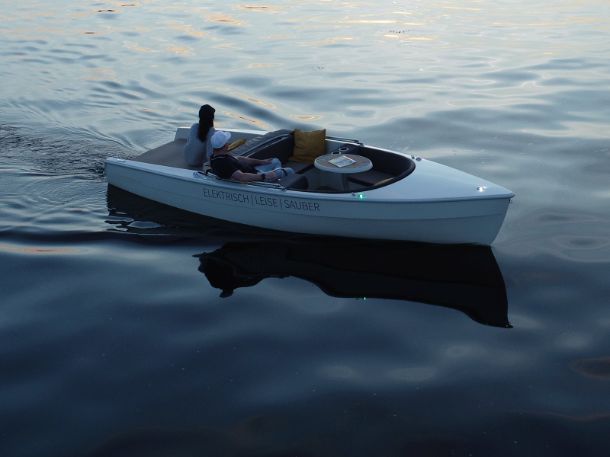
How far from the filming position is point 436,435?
7.19 meters

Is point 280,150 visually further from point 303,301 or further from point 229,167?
point 303,301

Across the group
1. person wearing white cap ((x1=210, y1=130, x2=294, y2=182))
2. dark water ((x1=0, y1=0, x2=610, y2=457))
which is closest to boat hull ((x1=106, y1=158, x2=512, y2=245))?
person wearing white cap ((x1=210, y1=130, x2=294, y2=182))

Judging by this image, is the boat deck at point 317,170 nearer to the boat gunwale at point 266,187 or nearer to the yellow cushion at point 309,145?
the yellow cushion at point 309,145

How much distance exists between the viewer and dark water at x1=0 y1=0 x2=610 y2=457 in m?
7.40

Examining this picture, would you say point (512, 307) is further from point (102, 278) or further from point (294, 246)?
point (102, 278)

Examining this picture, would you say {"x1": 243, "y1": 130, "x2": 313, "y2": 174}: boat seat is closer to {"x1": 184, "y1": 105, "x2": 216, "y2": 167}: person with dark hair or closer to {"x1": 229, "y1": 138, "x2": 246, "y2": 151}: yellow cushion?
{"x1": 229, "y1": 138, "x2": 246, "y2": 151}: yellow cushion

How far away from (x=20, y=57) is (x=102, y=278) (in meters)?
18.7

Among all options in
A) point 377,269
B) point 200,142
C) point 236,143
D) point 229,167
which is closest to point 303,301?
point 377,269

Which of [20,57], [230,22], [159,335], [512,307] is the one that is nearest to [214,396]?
[159,335]

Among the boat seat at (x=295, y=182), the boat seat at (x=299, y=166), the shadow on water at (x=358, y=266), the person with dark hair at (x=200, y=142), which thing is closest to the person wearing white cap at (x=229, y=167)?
the boat seat at (x=295, y=182)

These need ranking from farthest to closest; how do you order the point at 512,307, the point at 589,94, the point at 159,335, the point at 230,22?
the point at 230,22 < the point at 589,94 < the point at 512,307 < the point at 159,335

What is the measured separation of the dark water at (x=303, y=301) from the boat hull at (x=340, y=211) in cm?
30

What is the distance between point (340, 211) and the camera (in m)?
10.9

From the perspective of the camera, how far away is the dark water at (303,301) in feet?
24.3
